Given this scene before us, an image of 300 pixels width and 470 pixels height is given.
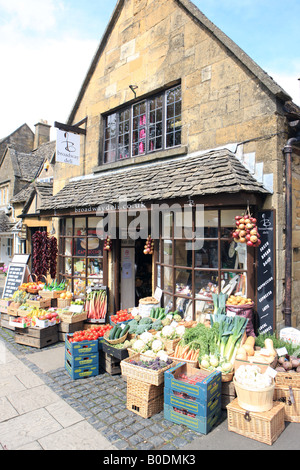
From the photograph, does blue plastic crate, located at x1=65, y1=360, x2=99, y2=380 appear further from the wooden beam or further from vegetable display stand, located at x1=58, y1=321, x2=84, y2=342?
the wooden beam

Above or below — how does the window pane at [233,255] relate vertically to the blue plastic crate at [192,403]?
above

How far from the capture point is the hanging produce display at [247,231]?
510 centimetres

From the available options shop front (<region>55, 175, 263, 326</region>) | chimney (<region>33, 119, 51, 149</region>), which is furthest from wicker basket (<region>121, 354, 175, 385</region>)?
chimney (<region>33, 119, 51, 149</region>)

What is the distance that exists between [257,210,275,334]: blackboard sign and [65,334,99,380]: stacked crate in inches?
117

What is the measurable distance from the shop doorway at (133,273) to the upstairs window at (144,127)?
2.69 m

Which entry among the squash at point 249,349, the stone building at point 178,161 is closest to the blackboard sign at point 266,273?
the stone building at point 178,161

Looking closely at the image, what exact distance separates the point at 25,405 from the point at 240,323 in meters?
3.39

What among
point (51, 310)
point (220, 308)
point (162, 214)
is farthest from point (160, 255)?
point (51, 310)

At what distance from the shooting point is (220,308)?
17.9 feet

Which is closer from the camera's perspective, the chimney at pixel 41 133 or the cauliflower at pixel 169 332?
the cauliflower at pixel 169 332

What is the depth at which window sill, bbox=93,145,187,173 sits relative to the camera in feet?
23.9

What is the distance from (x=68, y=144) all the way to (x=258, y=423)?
335 inches

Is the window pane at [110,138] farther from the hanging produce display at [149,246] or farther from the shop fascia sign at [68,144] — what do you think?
the hanging produce display at [149,246]

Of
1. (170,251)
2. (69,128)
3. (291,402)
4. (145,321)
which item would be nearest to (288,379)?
(291,402)
